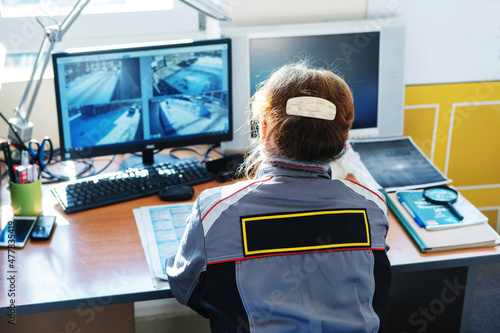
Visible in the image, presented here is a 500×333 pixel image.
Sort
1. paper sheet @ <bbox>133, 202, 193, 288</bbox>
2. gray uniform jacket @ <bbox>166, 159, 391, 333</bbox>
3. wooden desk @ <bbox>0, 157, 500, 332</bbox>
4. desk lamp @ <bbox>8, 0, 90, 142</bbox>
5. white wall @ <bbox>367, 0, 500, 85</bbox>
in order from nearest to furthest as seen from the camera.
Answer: gray uniform jacket @ <bbox>166, 159, 391, 333</bbox>, wooden desk @ <bbox>0, 157, 500, 332</bbox>, paper sheet @ <bbox>133, 202, 193, 288</bbox>, desk lamp @ <bbox>8, 0, 90, 142</bbox>, white wall @ <bbox>367, 0, 500, 85</bbox>

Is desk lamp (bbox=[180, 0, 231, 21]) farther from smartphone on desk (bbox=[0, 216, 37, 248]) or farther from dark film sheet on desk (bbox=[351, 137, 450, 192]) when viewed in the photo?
smartphone on desk (bbox=[0, 216, 37, 248])

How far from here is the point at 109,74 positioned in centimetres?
171

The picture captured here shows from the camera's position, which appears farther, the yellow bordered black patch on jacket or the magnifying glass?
the magnifying glass

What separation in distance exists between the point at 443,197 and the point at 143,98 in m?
0.94

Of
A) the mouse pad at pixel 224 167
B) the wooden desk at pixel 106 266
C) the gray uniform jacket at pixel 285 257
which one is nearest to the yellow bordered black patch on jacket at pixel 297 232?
the gray uniform jacket at pixel 285 257

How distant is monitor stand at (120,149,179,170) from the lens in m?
1.91

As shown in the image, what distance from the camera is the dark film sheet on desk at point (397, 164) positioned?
72.1 inches

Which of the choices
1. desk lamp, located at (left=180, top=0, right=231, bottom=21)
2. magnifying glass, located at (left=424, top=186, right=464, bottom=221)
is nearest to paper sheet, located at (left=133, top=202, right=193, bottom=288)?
desk lamp, located at (left=180, top=0, right=231, bottom=21)

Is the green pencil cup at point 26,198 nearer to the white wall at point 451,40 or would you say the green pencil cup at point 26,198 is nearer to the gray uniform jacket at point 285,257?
the gray uniform jacket at point 285,257

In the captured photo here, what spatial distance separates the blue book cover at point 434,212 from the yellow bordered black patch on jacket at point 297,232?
498 mm

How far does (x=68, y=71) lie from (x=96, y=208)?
40 centimetres

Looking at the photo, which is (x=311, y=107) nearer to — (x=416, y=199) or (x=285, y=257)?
(x=285, y=257)

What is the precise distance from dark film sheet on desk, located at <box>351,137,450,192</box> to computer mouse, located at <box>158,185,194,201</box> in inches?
23.1

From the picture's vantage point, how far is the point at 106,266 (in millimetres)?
1413
